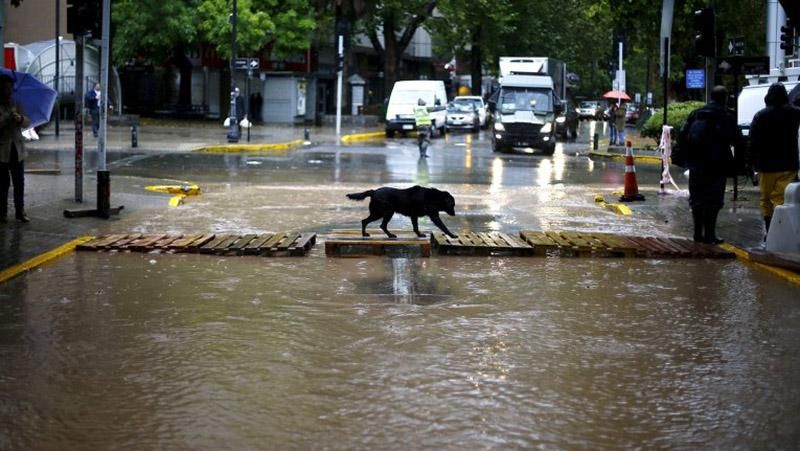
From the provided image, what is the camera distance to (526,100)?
36594 millimetres

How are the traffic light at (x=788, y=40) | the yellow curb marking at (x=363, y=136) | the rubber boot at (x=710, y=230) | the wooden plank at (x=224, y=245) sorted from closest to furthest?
the wooden plank at (x=224, y=245) → the rubber boot at (x=710, y=230) → the traffic light at (x=788, y=40) → the yellow curb marking at (x=363, y=136)

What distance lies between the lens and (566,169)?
2770 cm

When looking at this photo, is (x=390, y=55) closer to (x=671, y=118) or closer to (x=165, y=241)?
(x=671, y=118)

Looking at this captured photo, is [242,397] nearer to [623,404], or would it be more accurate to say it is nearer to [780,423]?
[623,404]

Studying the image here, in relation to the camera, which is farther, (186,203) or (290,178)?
(290,178)

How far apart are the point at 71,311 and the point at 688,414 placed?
505 centimetres

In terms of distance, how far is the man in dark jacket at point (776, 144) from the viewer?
11.8 m

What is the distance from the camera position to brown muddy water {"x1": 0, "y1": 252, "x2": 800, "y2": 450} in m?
5.54

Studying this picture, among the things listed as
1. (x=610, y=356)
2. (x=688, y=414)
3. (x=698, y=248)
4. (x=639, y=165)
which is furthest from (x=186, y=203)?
(x=639, y=165)

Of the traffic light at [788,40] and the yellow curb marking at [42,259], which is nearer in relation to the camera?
the yellow curb marking at [42,259]

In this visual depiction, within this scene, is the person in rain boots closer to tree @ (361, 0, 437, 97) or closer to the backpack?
the backpack

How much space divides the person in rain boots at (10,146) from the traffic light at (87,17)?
4.28 feet

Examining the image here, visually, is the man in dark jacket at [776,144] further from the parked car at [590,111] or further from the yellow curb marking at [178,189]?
the parked car at [590,111]

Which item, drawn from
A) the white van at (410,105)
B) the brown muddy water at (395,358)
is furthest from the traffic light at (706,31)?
the white van at (410,105)
